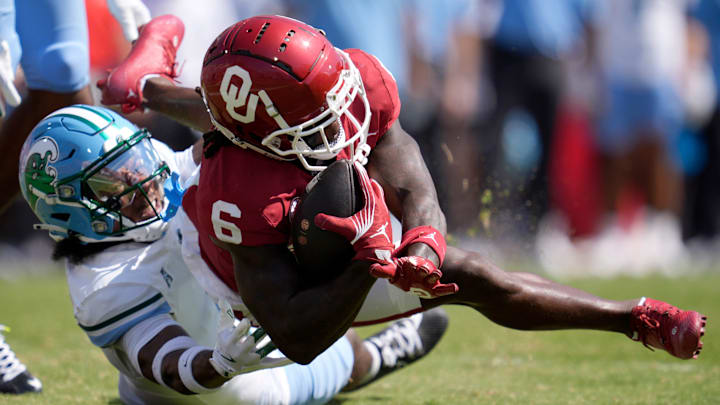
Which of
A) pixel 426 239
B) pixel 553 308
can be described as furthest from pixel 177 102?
pixel 553 308

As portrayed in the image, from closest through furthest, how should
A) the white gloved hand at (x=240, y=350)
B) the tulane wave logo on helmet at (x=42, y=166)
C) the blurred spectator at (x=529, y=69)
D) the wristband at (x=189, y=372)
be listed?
the white gloved hand at (x=240, y=350) < the wristband at (x=189, y=372) < the tulane wave logo on helmet at (x=42, y=166) < the blurred spectator at (x=529, y=69)

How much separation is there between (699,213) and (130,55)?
290 inches

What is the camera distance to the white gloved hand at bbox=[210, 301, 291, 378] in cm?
239

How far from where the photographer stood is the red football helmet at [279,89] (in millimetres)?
2324

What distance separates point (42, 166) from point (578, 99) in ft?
22.4

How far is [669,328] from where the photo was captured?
2715 mm

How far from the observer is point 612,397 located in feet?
10.5

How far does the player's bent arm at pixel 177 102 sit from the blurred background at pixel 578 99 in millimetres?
4018

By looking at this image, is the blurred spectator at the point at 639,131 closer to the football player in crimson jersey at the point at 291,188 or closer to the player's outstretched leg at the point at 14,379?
the player's outstretched leg at the point at 14,379

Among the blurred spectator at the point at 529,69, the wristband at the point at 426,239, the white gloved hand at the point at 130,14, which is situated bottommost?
the blurred spectator at the point at 529,69

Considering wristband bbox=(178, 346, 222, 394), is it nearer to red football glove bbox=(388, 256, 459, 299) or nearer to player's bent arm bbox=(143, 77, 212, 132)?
red football glove bbox=(388, 256, 459, 299)

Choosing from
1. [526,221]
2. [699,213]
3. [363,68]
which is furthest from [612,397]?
[699,213]

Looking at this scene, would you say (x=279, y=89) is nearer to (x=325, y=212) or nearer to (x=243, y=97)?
(x=243, y=97)

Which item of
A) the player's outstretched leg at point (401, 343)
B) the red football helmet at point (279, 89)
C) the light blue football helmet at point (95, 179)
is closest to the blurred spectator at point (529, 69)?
the player's outstretched leg at point (401, 343)
